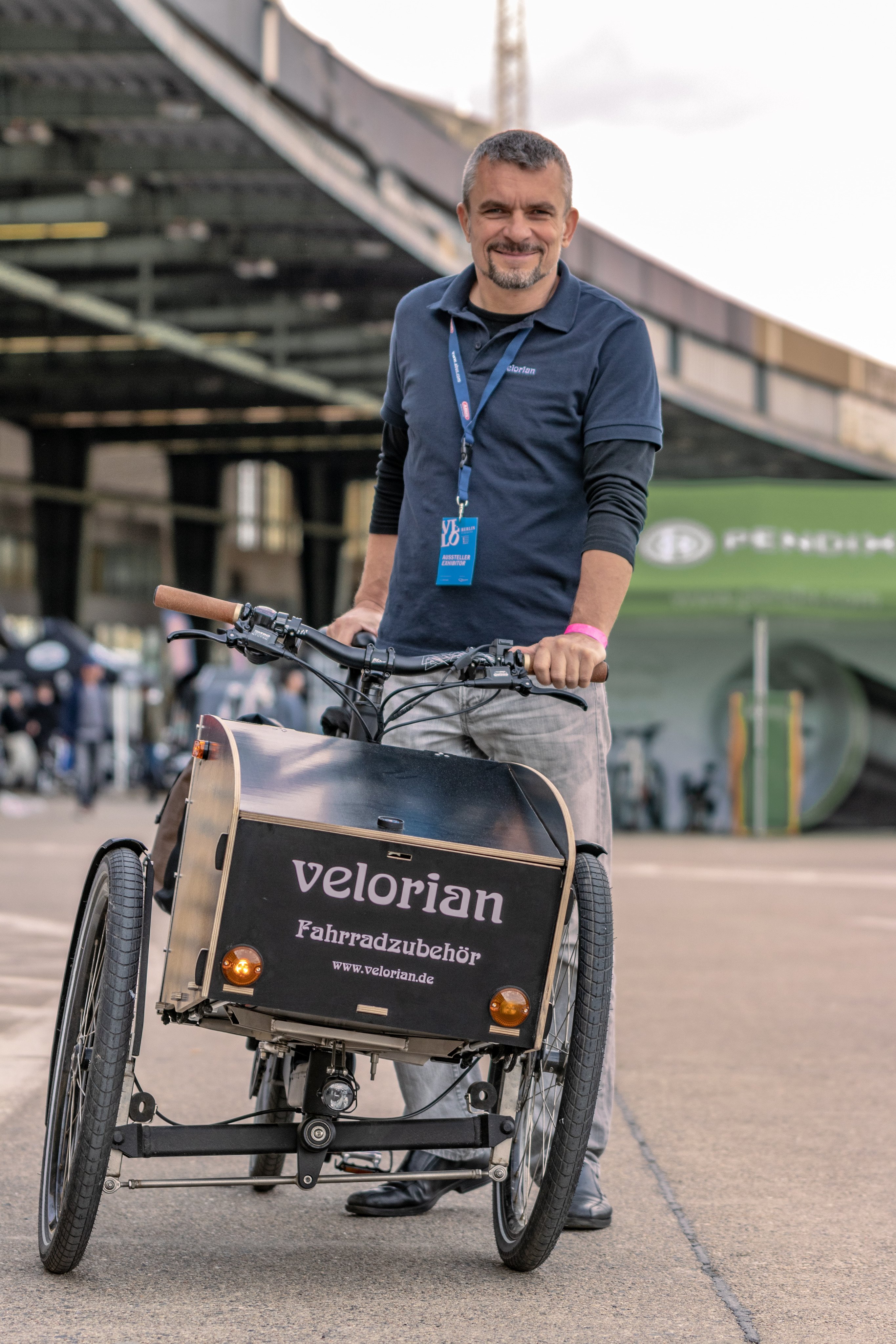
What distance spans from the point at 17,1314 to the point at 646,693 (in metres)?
18.2

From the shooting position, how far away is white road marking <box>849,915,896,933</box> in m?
9.91

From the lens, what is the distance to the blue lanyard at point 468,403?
3.57 m

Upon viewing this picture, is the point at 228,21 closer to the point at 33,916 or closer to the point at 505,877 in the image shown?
the point at 33,916

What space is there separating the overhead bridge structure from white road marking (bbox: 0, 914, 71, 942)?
10667 mm

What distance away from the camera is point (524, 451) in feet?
11.8

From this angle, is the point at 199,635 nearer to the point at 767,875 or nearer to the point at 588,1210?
the point at 588,1210

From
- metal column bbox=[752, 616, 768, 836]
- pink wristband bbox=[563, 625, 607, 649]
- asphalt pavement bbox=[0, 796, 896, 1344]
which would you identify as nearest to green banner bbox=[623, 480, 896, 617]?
metal column bbox=[752, 616, 768, 836]

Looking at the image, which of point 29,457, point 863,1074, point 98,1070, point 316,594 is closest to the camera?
point 98,1070

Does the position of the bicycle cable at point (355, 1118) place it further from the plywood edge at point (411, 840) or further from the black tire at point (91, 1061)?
the plywood edge at point (411, 840)

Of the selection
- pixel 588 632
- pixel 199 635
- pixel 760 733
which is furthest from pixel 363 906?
pixel 760 733

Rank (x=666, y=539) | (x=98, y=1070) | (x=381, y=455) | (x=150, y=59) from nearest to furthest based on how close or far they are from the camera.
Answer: (x=98, y=1070) → (x=381, y=455) → (x=150, y=59) → (x=666, y=539)

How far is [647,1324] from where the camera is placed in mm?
2953

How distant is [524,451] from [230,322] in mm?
28226

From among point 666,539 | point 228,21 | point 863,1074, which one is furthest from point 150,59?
point 863,1074
